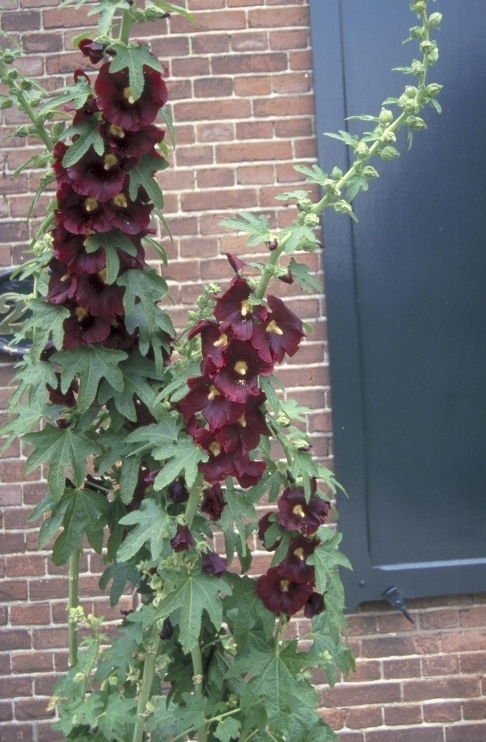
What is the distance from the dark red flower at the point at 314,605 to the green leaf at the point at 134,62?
1012 millimetres

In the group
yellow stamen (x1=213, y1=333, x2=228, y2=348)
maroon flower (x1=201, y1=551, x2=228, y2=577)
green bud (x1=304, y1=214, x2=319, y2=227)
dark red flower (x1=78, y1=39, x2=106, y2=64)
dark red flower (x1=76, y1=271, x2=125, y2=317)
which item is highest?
dark red flower (x1=78, y1=39, x2=106, y2=64)

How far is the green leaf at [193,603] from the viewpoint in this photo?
4.81ft

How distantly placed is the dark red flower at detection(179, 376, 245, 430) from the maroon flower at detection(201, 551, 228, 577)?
28 cm

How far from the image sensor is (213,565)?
1.55 m

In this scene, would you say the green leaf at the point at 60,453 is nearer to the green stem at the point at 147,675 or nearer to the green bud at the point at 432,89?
the green stem at the point at 147,675

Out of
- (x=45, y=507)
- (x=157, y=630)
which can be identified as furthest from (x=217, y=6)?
(x=157, y=630)

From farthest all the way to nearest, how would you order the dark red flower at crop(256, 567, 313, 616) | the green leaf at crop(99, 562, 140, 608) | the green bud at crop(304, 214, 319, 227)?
the green leaf at crop(99, 562, 140, 608)
the dark red flower at crop(256, 567, 313, 616)
the green bud at crop(304, 214, 319, 227)

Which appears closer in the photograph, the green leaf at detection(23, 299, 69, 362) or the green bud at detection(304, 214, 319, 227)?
the green bud at detection(304, 214, 319, 227)

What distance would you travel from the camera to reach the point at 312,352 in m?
3.04

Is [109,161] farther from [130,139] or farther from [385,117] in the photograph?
[385,117]

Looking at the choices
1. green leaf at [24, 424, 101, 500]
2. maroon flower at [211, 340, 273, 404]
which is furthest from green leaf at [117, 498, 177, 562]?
maroon flower at [211, 340, 273, 404]

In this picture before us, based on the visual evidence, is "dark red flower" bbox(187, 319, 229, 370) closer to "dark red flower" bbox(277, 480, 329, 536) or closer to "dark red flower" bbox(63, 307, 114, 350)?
"dark red flower" bbox(63, 307, 114, 350)

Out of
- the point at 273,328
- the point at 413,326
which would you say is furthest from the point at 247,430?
the point at 413,326

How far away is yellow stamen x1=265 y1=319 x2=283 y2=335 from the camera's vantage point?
144 cm
